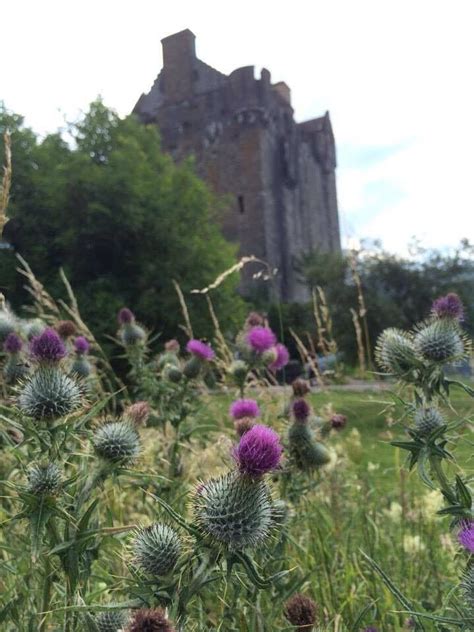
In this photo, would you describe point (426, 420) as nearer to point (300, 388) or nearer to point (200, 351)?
point (300, 388)

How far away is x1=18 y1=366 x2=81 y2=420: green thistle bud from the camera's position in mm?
2035

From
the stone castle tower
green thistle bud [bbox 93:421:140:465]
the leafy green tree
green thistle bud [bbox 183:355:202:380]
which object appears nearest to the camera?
green thistle bud [bbox 93:421:140:465]

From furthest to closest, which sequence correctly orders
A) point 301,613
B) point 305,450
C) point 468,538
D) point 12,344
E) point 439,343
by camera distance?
point 12,344 → point 305,450 → point 439,343 → point 301,613 → point 468,538

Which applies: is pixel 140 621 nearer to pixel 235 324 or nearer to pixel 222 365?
pixel 222 365

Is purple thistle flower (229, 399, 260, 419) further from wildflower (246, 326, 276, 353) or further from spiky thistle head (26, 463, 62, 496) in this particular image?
spiky thistle head (26, 463, 62, 496)

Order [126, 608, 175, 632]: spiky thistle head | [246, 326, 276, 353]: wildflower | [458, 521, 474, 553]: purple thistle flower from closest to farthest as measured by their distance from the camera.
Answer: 1. [126, 608, 175, 632]: spiky thistle head
2. [458, 521, 474, 553]: purple thistle flower
3. [246, 326, 276, 353]: wildflower

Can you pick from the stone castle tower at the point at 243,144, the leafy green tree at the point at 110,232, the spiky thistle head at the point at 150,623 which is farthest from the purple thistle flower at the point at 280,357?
the stone castle tower at the point at 243,144

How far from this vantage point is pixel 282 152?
39.9 m

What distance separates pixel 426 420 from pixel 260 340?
1538 millimetres

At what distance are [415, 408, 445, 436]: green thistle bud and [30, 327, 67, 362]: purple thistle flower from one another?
4.58 feet

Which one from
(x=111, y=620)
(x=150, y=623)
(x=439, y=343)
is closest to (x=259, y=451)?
(x=150, y=623)

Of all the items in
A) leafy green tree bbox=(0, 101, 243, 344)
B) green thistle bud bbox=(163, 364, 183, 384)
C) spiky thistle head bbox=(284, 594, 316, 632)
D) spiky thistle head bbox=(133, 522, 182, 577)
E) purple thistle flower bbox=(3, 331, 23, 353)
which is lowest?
spiky thistle head bbox=(284, 594, 316, 632)

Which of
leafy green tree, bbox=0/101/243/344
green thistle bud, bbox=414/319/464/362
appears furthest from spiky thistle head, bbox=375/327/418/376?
leafy green tree, bbox=0/101/243/344

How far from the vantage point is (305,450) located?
2.71 meters
